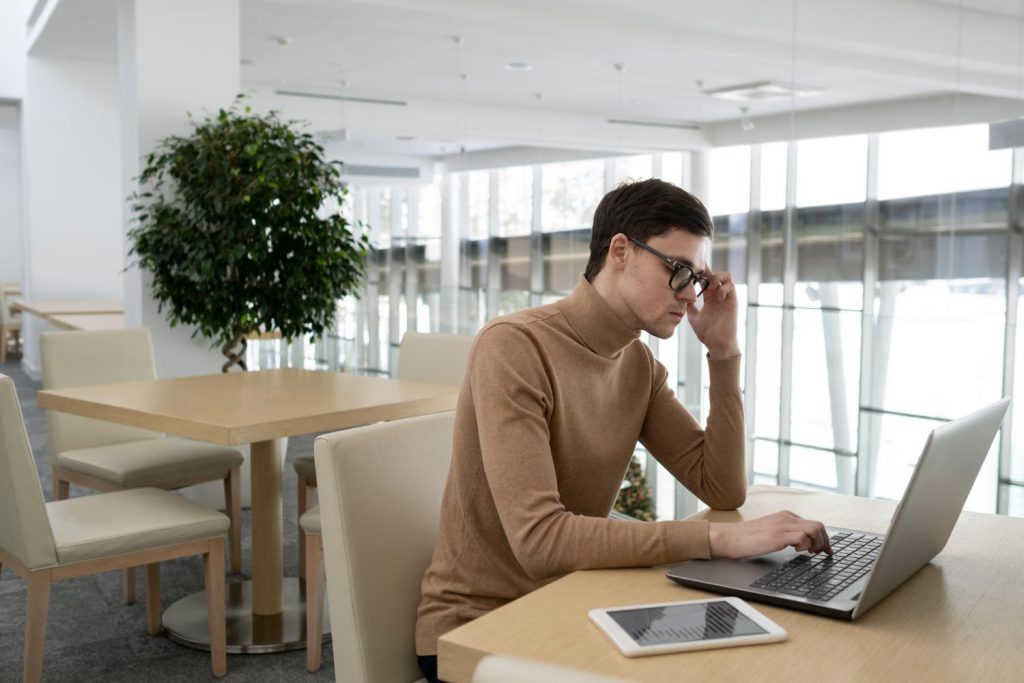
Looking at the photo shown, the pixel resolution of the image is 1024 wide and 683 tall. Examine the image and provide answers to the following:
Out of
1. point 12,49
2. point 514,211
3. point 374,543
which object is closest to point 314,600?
point 374,543

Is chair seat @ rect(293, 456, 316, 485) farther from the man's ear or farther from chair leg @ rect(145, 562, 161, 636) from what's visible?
the man's ear

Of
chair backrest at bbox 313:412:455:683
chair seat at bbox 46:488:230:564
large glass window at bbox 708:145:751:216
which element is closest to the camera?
chair backrest at bbox 313:412:455:683

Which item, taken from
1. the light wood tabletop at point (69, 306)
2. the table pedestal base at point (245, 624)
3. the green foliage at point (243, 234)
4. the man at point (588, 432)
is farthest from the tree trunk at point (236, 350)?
the man at point (588, 432)

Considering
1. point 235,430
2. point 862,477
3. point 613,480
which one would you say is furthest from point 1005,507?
point 235,430

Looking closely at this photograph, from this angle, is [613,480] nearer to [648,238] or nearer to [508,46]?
[648,238]

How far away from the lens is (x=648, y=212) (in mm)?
1655

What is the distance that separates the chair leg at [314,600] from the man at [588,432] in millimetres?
1263

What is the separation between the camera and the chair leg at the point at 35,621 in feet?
8.23

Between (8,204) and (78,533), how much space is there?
14317 mm

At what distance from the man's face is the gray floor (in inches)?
68.4

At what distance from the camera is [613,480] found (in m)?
1.73

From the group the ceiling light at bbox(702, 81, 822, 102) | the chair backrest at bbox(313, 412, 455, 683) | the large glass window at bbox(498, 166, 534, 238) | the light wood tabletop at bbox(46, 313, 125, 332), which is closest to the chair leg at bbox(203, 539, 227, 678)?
the chair backrest at bbox(313, 412, 455, 683)

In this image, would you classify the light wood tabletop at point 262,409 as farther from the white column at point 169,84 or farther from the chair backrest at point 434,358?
the white column at point 169,84

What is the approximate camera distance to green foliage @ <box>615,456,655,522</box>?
211 inches
